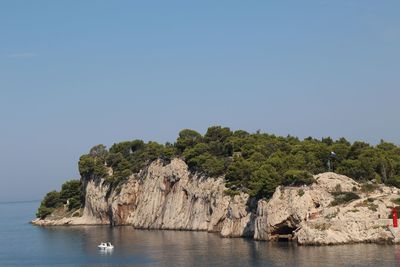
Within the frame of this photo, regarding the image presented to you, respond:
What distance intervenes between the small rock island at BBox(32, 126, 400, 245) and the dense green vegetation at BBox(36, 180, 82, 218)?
0.96ft

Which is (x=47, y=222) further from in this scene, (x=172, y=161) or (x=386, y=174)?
(x=386, y=174)

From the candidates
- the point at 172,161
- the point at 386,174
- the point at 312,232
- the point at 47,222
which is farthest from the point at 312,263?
the point at 47,222

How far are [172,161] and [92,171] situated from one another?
119 feet

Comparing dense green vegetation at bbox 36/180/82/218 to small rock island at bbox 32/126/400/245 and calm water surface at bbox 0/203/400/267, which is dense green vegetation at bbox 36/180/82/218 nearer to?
small rock island at bbox 32/126/400/245

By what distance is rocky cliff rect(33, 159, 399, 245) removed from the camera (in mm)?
84500

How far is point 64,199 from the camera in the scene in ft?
595

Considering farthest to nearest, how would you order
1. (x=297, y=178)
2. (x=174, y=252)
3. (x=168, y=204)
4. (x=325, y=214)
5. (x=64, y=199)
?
(x=64, y=199)
(x=168, y=204)
(x=297, y=178)
(x=174, y=252)
(x=325, y=214)

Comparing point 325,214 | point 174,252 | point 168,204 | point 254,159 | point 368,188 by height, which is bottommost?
point 174,252

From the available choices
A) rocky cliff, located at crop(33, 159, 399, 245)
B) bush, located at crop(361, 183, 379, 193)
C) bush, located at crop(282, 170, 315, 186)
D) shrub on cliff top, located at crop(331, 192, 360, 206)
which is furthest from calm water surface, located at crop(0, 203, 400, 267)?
bush, located at crop(361, 183, 379, 193)

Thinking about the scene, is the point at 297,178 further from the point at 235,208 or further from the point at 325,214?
the point at 235,208

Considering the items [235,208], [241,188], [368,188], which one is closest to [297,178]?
[368,188]

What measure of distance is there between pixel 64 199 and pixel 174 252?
96.9 metres

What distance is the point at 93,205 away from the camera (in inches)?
6457

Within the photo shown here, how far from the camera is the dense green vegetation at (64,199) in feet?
585
